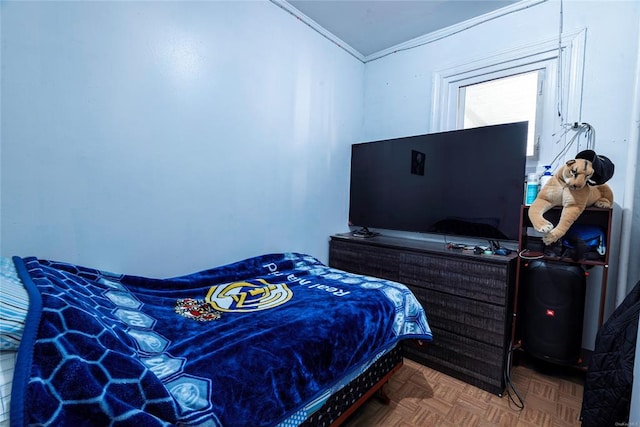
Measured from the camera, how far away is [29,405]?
57 centimetres

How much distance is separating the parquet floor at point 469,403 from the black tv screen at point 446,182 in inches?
37.8

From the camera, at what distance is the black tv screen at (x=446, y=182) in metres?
1.88

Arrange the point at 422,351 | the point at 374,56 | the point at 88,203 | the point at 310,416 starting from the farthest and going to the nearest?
the point at 374,56 → the point at 422,351 → the point at 88,203 → the point at 310,416

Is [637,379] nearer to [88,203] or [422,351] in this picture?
[422,351]

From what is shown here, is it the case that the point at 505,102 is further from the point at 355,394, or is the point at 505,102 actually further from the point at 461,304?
the point at 355,394

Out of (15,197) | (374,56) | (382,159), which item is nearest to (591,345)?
(382,159)

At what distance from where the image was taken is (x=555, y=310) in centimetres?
165

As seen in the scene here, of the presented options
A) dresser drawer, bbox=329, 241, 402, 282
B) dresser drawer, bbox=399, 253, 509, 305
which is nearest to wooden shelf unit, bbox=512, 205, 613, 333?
dresser drawer, bbox=399, 253, 509, 305

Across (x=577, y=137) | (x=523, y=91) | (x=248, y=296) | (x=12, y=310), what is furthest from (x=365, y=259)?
(x=12, y=310)

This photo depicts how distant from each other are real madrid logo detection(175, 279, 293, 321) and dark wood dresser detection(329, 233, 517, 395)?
972 millimetres

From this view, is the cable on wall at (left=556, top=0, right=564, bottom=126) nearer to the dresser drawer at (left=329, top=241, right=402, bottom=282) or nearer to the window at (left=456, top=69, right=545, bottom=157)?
the window at (left=456, top=69, right=545, bottom=157)

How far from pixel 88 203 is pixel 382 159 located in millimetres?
2130

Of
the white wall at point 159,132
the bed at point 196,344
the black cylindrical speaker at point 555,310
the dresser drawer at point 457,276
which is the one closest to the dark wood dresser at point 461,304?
the dresser drawer at point 457,276

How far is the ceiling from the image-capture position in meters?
2.10
